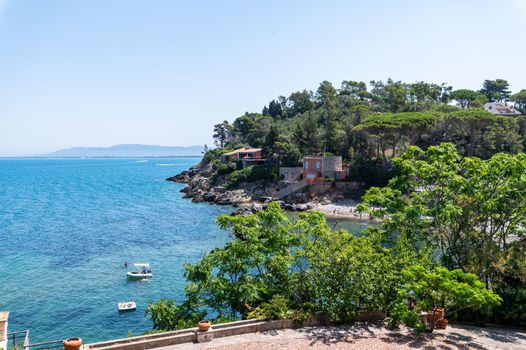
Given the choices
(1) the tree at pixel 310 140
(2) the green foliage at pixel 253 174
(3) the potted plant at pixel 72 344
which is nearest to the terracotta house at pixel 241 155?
(2) the green foliage at pixel 253 174

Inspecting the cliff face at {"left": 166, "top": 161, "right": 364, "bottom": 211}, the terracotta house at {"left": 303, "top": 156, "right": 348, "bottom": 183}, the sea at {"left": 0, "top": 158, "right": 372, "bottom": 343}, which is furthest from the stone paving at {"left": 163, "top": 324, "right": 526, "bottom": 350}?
the terracotta house at {"left": 303, "top": 156, "right": 348, "bottom": 183}

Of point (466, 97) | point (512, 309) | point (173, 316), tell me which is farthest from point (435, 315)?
point (466, 97)

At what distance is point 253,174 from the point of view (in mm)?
74188

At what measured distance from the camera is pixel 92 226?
177ft

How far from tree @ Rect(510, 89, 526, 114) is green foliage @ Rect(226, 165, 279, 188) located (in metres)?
55.1

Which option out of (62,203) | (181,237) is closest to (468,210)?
(181,237)

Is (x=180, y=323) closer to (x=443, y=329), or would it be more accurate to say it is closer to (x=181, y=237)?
(x=443, y=329)

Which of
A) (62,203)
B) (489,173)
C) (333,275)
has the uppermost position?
(489,173)

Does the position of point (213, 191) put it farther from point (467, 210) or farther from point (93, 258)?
point (467, 210)

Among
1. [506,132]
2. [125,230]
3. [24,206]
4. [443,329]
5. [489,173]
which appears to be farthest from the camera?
[24,206]

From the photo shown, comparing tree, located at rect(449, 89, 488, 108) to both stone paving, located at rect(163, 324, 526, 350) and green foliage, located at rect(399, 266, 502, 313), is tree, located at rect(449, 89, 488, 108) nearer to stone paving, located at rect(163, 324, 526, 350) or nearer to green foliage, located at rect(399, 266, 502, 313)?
stone paving, located at rect(163, 324, 526, 350)

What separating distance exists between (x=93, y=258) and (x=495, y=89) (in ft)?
338

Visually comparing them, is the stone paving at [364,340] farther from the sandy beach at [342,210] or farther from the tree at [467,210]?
the sandy beach at [342,210]

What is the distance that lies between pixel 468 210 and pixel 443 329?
18.6 feet
